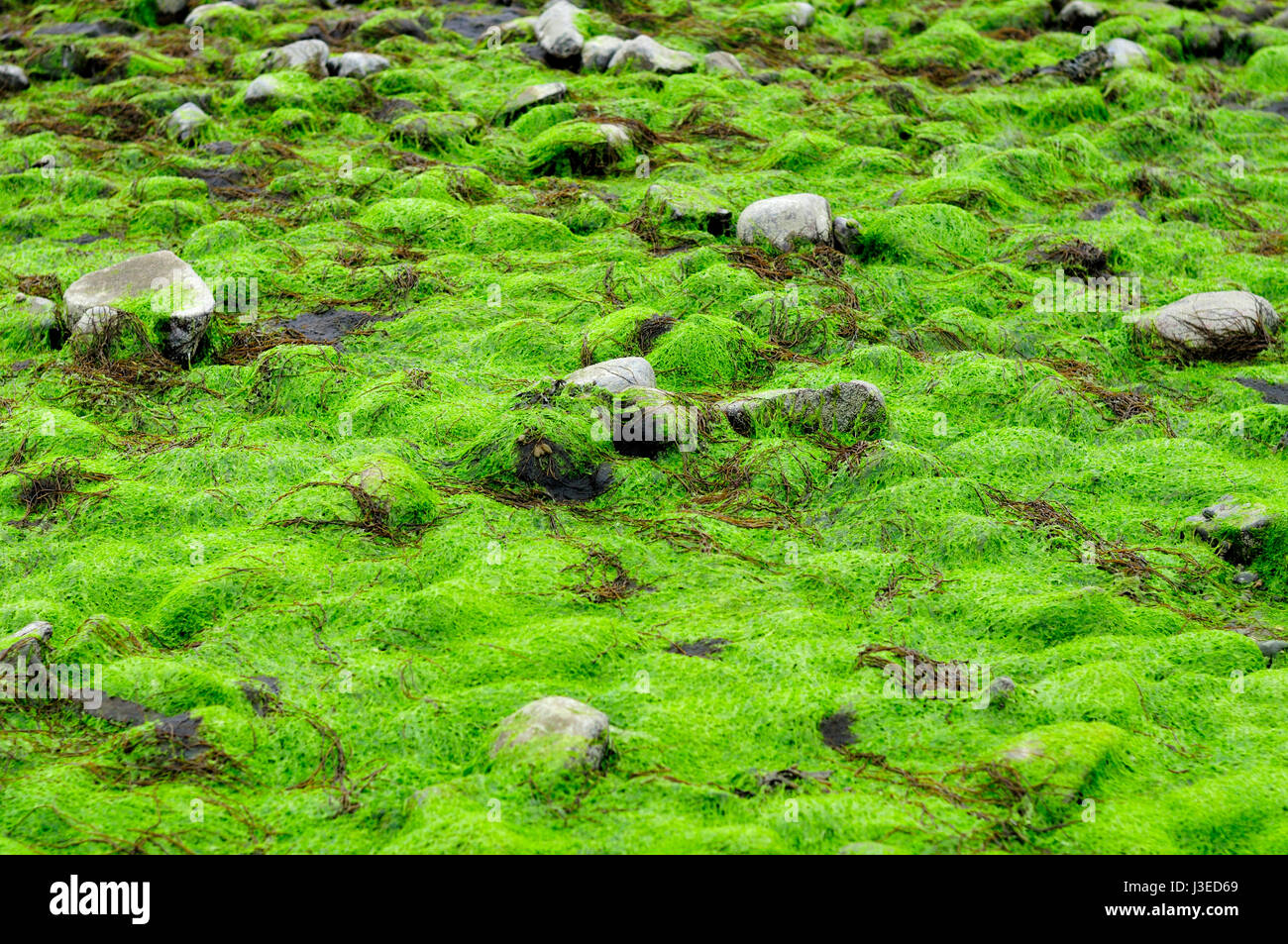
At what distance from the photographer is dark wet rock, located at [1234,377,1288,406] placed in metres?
8.07

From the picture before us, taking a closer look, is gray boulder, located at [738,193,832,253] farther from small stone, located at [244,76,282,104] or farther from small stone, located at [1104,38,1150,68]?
small stone, located at [1104,38,1150,68]

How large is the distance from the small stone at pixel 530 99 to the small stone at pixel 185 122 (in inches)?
130

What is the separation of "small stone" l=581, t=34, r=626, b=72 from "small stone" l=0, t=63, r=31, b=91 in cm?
687

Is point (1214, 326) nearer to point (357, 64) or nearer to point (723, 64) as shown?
point (723, 64)

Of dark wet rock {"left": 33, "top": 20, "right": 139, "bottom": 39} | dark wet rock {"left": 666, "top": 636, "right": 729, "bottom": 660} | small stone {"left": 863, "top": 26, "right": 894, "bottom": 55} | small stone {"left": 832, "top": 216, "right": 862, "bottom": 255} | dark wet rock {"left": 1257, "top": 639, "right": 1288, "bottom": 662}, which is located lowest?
dark wet rock {"left": 666, "top": 636, "right": 729, "bottom": 660}

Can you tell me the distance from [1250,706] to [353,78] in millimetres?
11952

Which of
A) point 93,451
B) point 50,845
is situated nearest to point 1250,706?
point 50,845

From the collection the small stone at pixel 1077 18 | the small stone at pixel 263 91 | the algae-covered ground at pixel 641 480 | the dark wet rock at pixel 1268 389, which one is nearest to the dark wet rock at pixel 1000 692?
the algae-covered ground at pixel 641 480

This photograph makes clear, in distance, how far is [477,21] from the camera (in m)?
15.8

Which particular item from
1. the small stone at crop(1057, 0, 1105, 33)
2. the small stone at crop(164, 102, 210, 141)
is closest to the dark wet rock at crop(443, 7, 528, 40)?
the small stone at crop(164, 102, 210, 141)

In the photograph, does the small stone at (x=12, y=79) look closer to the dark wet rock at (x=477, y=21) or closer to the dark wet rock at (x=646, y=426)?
the dark wet rock at (x=477, y=21)

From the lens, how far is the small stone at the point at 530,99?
41.6 ft

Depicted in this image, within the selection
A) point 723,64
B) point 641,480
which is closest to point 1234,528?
point 641,480

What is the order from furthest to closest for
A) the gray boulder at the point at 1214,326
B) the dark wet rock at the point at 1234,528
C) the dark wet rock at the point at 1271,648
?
1. the gray boulder at the point at 1214,326
2. the dark wet rock at the point at 1234,528
3. the dark wet rock at the point at 1271,648
